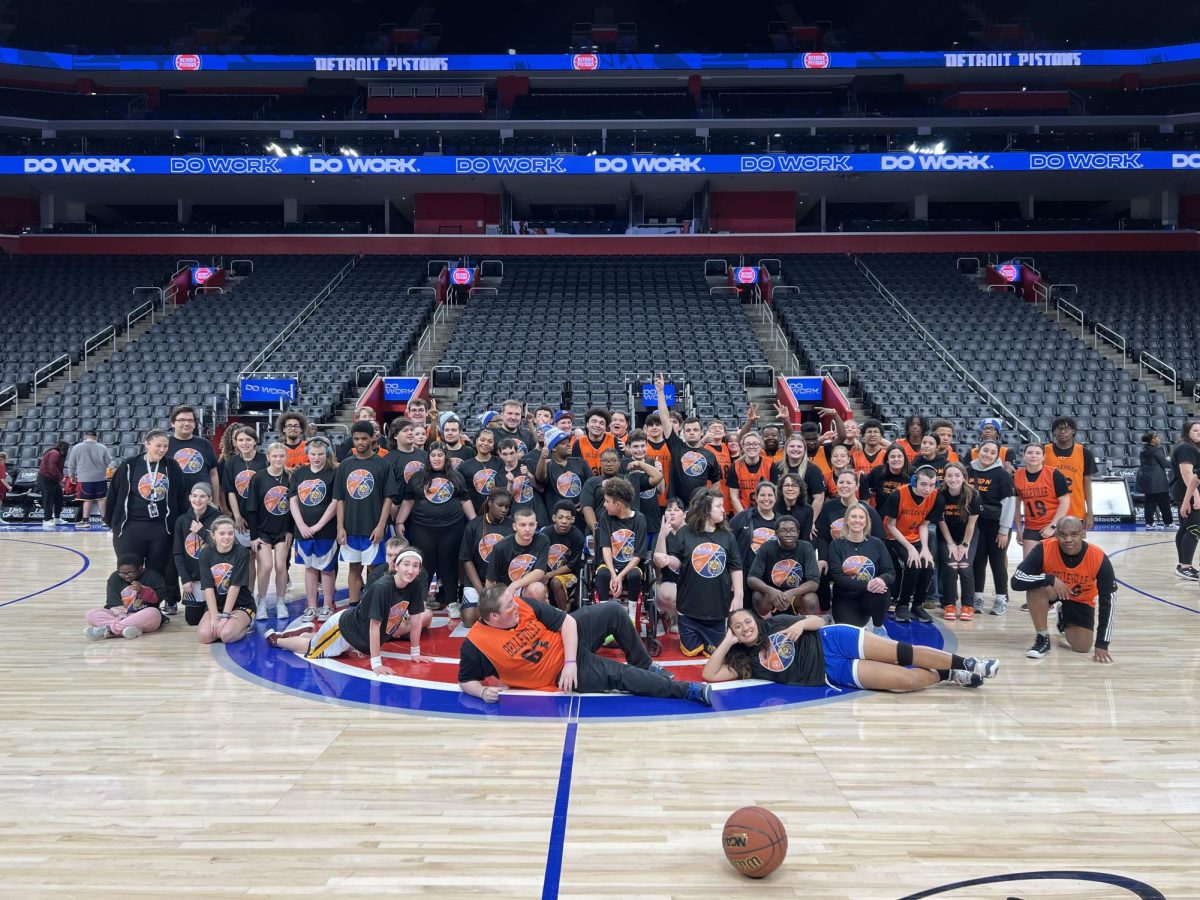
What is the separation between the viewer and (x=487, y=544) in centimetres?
657

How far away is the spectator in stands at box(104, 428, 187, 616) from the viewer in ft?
22.9

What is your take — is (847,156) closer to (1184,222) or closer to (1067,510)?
(1184,222)

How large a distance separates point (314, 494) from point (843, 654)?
455cm

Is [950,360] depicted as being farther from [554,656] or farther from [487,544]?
[554,656]

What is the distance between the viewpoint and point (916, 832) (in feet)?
11.6

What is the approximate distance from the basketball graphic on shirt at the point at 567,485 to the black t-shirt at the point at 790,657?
2.30 meters

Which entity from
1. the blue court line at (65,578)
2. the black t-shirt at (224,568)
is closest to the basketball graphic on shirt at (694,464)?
the black t-shirt at (224,568)

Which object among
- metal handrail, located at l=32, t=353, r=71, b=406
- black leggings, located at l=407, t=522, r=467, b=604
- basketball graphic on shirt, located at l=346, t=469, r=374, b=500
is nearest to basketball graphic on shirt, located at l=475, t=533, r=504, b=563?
black leggings, located at l=407, t=522, r=467, b=604

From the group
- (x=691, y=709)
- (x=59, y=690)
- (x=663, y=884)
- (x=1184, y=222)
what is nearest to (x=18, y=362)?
(x=59, y=690)

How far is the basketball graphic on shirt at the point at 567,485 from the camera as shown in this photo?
7.20 m

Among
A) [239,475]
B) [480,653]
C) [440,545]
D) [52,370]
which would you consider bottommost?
[480,653]

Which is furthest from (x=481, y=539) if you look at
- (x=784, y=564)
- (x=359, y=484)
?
(x=784, y=564)

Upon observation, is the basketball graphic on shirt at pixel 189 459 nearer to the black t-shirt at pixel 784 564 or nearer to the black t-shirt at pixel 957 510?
the black t-shirt at pixel 784 564

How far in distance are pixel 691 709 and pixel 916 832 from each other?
174cm
